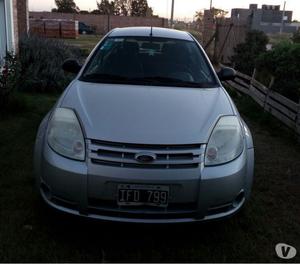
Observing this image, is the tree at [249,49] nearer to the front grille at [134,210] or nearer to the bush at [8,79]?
the bush at [8,79]

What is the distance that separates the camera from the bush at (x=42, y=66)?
9.46 metres

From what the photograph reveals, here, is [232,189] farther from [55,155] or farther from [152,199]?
[55,155]

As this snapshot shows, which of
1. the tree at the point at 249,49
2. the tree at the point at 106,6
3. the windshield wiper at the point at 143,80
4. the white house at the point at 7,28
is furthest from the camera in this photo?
the tree at the point at 106,6

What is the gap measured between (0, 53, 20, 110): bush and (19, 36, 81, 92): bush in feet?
6.22

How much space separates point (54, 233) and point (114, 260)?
594mm

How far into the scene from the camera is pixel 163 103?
3.64 m

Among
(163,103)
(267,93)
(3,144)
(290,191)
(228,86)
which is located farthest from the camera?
(228,86)

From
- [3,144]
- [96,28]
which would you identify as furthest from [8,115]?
[96,28]

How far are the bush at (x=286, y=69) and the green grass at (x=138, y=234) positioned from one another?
3550 millimetres

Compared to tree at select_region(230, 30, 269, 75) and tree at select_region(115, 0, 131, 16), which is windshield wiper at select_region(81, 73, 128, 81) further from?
tree at select_region(115, 0, 131, 16)

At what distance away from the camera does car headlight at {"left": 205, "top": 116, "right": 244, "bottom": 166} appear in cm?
318

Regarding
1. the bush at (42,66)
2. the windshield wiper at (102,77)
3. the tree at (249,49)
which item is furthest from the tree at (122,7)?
the windshield wiper at (102,77)

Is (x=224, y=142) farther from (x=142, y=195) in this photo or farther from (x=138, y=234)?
(x=138, y=234)

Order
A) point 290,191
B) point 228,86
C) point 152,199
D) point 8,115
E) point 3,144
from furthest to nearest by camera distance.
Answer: point 228,86
point 8,115
point 3,144
point 290,191
point 152,199
